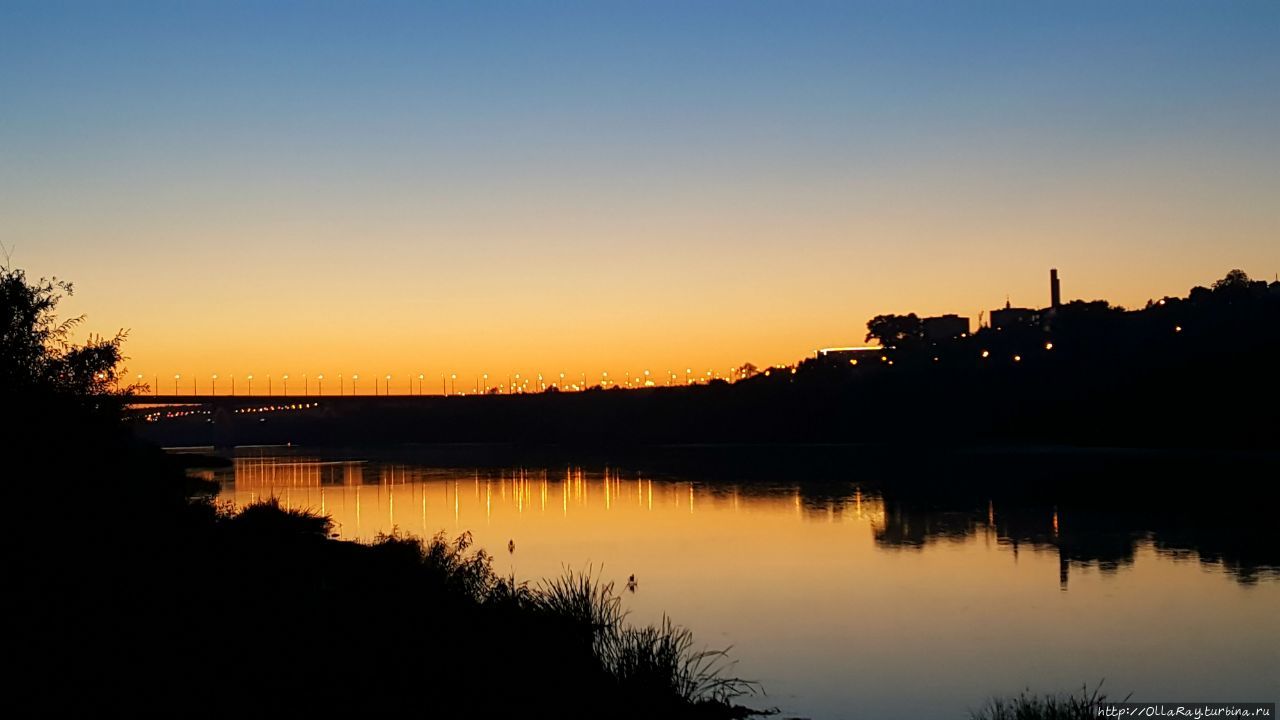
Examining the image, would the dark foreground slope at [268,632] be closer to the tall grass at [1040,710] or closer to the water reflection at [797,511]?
the tall grass at [1040,710]

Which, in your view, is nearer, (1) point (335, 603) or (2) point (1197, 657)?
(1) point (335, 603)

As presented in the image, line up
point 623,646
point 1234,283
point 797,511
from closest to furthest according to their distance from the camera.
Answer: point 623,646 → point 797,511 → point 1234,283

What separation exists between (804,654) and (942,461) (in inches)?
3522

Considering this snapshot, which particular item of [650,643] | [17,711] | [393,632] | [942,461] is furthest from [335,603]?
[942,461]

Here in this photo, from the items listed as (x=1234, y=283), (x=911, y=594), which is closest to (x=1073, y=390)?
(x=1234, y=283)

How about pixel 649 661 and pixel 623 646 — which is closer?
pixel 649 661

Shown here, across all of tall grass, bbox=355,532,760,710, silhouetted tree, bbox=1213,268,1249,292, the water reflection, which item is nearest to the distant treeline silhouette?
silhouetted tree, bbox=1213,268,1249,292

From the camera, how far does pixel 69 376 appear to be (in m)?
32.5

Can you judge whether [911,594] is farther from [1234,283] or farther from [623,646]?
[1234,283]

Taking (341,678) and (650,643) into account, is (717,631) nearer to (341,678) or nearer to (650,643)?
(650,643)

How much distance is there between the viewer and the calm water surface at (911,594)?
69.7ft

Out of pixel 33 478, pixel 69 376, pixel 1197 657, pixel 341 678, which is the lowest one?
pixel 1197 657

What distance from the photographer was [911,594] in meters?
31.1

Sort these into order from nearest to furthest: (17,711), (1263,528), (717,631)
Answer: (17,711) < (717,631) < (1263,528)
